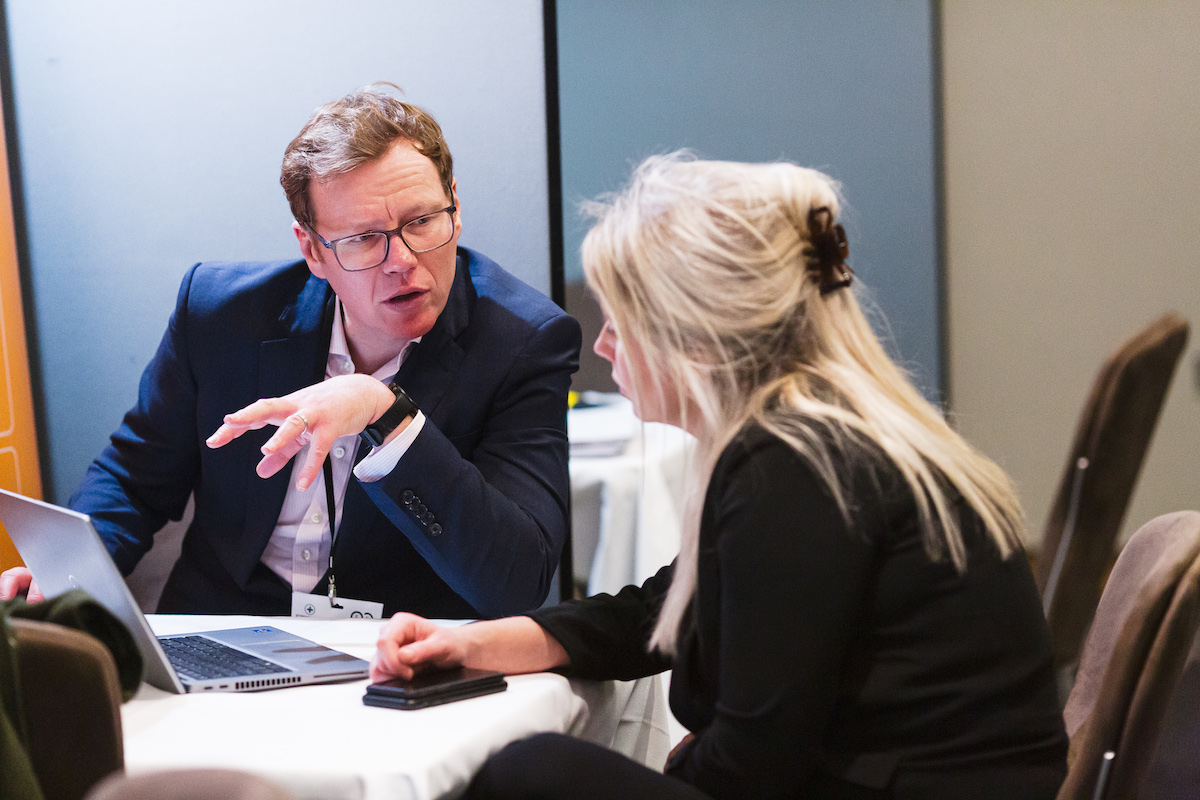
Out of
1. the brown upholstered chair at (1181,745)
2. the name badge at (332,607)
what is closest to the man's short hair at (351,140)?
the name badge at (332,607)

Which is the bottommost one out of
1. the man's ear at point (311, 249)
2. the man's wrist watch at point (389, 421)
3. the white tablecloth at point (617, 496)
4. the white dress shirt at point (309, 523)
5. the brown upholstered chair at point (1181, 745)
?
the brown upholstered chair at point (1181, 745)

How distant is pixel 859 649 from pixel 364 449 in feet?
3.65

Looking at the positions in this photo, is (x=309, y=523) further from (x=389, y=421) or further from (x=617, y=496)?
(x=617, y=496)

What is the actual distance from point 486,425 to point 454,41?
91cm

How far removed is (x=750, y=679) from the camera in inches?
42.6

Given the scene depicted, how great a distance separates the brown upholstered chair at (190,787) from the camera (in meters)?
0.53

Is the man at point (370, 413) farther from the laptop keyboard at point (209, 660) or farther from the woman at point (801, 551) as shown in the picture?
the woman at point (801, 551)

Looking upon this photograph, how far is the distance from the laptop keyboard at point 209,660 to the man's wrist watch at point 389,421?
1.28ft

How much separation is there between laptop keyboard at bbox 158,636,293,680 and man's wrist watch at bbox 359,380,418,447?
0.39 metres

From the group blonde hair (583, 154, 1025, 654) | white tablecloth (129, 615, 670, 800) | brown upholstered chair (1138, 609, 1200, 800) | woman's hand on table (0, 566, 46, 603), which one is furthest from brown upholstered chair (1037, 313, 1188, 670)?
woman's hand on table (0, 566, 46, 603)

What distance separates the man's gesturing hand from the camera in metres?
1.51

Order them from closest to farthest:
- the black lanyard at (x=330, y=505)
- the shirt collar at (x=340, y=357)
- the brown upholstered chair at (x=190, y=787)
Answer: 1. the brown upholstered chair at (x=190, y=787)
2. the black lanyard at (x=330, y=505)
3. the shirt collar at (x=340, y=357)

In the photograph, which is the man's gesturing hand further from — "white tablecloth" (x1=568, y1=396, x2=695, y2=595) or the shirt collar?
"white tablecloth" (x1=568, y1=396, x2=695, y2=595)

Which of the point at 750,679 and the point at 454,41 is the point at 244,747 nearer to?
the point at 750,679
